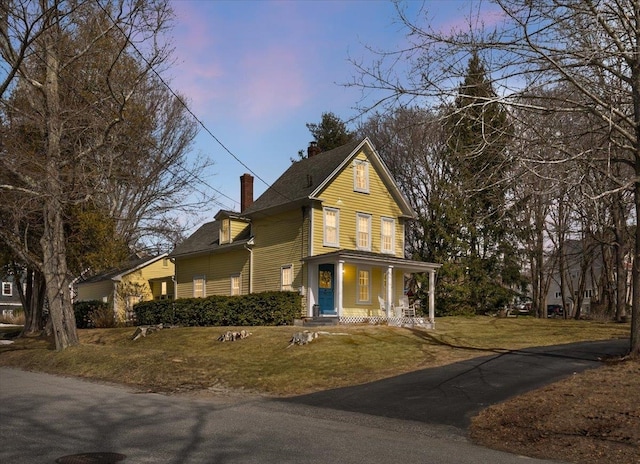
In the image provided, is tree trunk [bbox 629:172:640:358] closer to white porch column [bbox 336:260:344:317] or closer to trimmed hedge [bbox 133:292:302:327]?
white porch column [bbox 336:260:344:317]

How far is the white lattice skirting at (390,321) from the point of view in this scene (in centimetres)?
2920

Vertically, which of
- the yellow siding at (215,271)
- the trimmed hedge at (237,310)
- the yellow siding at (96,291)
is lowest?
the trimmed hedge at (237,310)

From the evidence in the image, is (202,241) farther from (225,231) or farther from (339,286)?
(339,286)

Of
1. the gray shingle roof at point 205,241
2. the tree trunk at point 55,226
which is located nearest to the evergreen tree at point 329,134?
the gray shingle roof at point 205,241

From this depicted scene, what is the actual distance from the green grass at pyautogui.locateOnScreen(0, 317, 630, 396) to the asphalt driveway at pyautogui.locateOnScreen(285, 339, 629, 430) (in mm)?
1116

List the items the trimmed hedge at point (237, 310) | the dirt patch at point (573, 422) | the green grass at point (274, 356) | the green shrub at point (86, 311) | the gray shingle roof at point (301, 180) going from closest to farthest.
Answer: the dirt patch at point (573, 422) → the green grass at point (274, 356) → the trimmed hedge at point (237, 310) → the gray shingle roof at point (301, 180) → the green shrub at point (86, 311)

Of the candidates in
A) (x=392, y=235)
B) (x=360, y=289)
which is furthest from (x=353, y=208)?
(x=360, y=289)

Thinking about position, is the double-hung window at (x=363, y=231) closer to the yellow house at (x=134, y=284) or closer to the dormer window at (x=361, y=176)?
the dormer window at (x=361, y=176)

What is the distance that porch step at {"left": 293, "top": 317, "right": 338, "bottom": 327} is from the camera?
2822 cm

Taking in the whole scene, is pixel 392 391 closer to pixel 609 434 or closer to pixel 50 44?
pixel 609 434

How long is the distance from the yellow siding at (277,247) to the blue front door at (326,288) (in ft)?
3.37

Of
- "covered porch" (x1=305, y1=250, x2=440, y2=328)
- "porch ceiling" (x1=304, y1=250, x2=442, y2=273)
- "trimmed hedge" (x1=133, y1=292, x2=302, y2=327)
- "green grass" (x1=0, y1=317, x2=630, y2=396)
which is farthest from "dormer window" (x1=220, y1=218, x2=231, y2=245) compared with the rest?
"green grass" (x1=0, y1=317, x2=630, y2=396)

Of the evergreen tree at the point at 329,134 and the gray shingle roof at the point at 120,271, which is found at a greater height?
the evergreen tree at the point at 329,134

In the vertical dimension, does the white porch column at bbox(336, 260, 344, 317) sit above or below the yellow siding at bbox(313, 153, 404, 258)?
below
